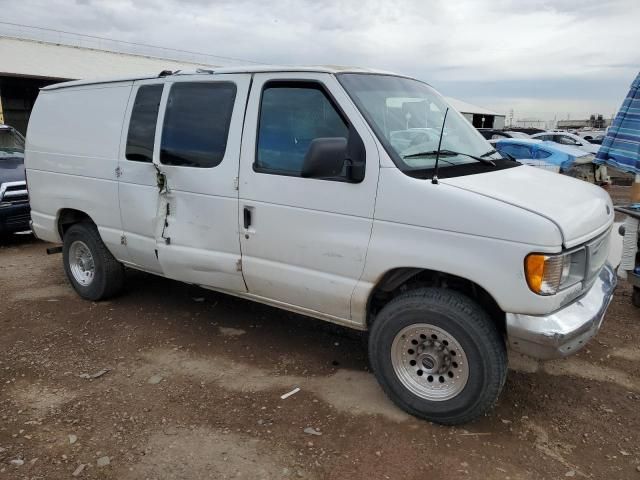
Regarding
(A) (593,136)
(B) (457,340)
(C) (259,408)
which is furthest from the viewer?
(A) (593,136)

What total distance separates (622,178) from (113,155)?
1820 centimetres

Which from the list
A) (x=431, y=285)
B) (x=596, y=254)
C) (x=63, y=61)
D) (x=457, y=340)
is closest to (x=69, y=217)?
(x=431, y=285)

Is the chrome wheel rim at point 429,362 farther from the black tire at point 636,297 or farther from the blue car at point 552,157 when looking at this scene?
the blue car at point 552,157

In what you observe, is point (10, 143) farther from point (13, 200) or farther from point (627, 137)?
point (627, 137)

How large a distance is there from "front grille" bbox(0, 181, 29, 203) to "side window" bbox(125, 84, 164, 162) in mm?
4157

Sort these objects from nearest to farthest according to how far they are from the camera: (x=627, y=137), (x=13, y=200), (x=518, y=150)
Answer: (x=627, y=137) < (x=13, y=200) < (x=518, y=150)

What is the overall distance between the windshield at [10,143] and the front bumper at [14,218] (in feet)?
5.29

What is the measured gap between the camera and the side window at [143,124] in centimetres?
440

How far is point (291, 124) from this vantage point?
362 cm

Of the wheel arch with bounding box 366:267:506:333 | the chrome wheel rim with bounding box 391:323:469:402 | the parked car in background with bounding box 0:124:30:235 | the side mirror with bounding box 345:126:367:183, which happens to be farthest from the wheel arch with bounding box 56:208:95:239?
the chrome wheel rim with bounding box 391:323:469:402

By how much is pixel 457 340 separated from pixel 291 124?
72.6 inches

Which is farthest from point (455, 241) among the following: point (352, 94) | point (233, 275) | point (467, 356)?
point (233, 275)

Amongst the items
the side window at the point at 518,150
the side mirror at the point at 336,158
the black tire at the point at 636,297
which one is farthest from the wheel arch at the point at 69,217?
the side window at the point at 518,150

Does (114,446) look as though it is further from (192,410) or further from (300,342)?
(300,342)
